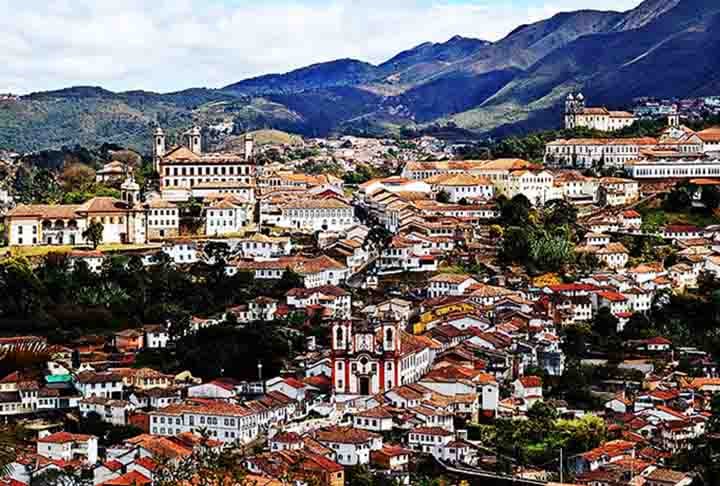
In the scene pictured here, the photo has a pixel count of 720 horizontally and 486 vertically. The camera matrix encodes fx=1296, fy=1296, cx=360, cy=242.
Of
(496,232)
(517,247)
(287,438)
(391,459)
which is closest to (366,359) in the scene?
(287,438)

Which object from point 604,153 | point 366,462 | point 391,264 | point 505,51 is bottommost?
point 366,462

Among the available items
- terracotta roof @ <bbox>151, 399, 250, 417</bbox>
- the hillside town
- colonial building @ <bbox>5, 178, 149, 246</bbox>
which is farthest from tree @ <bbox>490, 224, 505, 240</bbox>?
terracotta roof @ <bbox>151, 399, 250, 417</bbox>

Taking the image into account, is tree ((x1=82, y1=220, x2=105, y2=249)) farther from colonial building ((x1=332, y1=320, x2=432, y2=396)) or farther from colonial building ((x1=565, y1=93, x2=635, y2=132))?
colonial building ((x1=565, y1=93, x2=635, y2=132))

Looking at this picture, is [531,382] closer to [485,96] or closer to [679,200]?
[679,200]

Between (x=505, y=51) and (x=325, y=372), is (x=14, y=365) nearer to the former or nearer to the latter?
(x=325, y=372)

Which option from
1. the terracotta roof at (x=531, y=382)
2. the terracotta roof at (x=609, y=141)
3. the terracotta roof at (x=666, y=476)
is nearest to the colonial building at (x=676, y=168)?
the terracotta roof at (x=609, y=141)

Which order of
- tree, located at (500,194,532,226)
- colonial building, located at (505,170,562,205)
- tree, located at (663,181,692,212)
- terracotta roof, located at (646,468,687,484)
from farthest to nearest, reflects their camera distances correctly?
colonial building, located at (505,170,562,205) < tree, located at (663,181,692,212) < tree, located at (500,194,532,226) < terracotta roof, located at (646,468,687,484)

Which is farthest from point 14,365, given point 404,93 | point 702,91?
point 404,93
